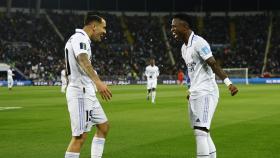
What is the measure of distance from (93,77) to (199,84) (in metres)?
1.89

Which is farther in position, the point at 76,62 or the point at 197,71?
the point at 197,71

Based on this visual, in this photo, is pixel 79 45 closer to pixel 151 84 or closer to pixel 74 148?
pixel 74 148

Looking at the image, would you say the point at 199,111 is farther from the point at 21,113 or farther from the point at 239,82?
the point at 239,82

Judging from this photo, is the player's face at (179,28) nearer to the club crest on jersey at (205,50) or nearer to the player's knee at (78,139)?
the club crest on jersey at (205,50)

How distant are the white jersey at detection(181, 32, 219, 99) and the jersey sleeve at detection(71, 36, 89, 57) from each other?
1701 millimetres

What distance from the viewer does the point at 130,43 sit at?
3381 inches

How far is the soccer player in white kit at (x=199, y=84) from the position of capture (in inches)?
352

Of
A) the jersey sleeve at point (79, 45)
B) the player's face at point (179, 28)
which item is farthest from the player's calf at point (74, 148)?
the player's face at point (179, 28)

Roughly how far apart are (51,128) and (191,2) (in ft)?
246

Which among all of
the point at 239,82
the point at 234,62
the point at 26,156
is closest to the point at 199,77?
the point at 26,156

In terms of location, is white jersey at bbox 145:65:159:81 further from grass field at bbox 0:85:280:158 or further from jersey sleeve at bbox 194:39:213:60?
jersey sleeve at bbox 194:39:213:60

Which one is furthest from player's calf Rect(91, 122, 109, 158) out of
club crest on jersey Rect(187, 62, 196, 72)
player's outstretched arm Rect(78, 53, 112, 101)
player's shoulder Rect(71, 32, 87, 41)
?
club crest on jersey Rect(187, 62, 196, 72)

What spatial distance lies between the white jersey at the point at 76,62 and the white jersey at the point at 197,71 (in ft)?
5.38

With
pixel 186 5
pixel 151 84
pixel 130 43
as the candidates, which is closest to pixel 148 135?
pixel 151 84
